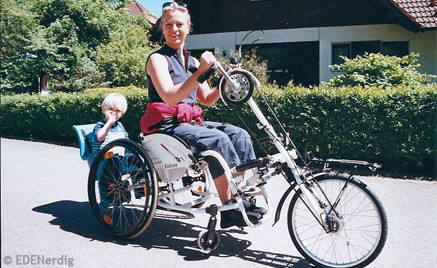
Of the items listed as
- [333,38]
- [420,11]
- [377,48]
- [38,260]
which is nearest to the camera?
[38,260]

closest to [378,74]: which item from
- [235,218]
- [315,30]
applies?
[315,30]

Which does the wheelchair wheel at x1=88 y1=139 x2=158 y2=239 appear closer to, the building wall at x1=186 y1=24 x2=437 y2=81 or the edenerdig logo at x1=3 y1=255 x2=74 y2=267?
the edenerdig logo at x1=3 y1=255 x2=74 y2=267

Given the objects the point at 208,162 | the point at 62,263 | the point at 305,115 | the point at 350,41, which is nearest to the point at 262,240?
the point at 208,162

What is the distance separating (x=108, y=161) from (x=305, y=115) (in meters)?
4.02

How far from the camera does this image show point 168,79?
320 centimetres

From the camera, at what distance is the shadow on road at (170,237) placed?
316cm

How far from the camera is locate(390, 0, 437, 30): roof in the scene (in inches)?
498

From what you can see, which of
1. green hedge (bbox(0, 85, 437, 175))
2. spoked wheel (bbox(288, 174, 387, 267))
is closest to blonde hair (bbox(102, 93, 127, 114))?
spoked wheel (bbox(288, 174, 387, 267))

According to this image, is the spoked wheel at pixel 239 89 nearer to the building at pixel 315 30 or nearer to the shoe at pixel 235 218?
the shoe at pixel 235 218

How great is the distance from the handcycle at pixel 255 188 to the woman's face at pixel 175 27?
589 millimetres

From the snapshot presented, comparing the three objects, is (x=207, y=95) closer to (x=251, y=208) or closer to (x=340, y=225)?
(x=251, y=208)

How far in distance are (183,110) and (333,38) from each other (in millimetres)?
12846

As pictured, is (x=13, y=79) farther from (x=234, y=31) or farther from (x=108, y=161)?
(x=234, y=31)

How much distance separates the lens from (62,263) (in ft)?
6.95
